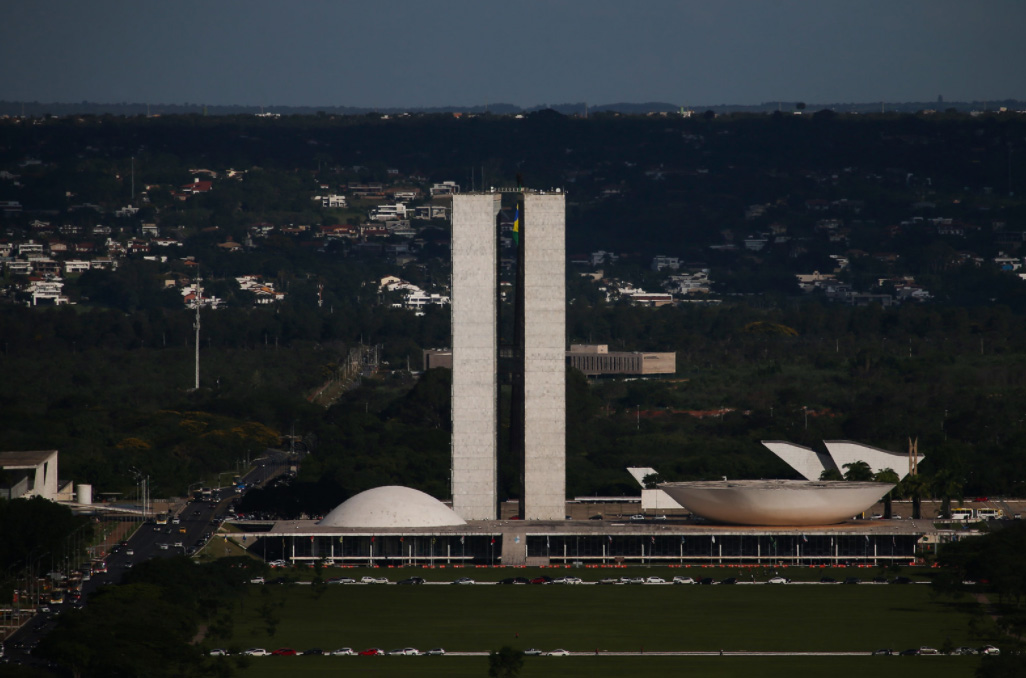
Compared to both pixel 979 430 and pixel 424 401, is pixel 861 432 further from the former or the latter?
pixel 424 401

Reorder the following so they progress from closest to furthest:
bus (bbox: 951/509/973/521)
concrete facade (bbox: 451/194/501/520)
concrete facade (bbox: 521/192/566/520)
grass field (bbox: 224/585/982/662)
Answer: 1. grass field (bbox: 224/585/982/662)
2. concrete facade (bbox: 451/194/501/520)
3. concrete facade (bbox: 521/192/566/520)
4. bus (bbox: 951/509/973/521)

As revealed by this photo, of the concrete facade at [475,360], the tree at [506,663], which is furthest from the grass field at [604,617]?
the concrete facade at [475,360]

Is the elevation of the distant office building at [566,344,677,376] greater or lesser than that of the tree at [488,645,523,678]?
greater

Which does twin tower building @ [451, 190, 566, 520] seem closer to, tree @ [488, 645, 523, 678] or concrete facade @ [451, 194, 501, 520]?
concrete facade @ [451, 194, 501, 520]

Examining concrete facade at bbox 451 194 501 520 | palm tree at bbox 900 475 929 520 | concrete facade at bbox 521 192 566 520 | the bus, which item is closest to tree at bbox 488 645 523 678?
concrete facade at bbox 451 194 501 520

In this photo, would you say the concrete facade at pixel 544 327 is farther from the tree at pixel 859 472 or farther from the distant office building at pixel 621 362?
the distant office building at pixel 621 362

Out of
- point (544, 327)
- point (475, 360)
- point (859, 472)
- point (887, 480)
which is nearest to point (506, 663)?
point (475, 360)
